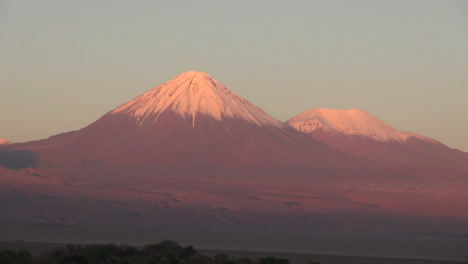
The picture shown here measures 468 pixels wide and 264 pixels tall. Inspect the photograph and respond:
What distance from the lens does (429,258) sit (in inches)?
3472

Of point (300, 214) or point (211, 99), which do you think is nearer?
point (300, 214)

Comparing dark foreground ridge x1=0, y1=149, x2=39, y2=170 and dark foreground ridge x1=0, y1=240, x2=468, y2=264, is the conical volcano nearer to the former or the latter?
dark foreground ridge x1=0, y1=149, x2=39, y2=170

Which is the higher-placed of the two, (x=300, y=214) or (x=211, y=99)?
(x=211, y=99)

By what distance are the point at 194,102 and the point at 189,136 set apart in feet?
39.7

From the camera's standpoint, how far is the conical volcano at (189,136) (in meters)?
164

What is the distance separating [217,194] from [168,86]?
57793 mm

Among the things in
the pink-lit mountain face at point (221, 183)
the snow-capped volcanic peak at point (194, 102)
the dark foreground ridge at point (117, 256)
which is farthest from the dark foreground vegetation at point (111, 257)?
the snow-capped volcanic peak at point (194, 102)

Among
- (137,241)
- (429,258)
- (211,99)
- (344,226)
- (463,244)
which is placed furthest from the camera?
(211,99)

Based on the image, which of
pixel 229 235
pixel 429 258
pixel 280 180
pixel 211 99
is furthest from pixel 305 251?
pixel 211 99

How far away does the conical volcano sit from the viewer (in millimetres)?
163625

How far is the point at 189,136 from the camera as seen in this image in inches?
6791

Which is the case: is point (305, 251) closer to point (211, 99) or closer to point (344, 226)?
point (344, 226)

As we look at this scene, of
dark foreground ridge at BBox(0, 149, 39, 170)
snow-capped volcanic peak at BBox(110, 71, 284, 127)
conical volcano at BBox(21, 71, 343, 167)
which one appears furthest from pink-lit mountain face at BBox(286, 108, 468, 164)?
dark foreground ridge at BBox(0, 149, 39, 170)

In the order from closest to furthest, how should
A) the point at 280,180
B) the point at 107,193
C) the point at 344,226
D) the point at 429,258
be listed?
the point at 429,258 → the point at 344,226 → the point at 107,193 → the point at 280,180
